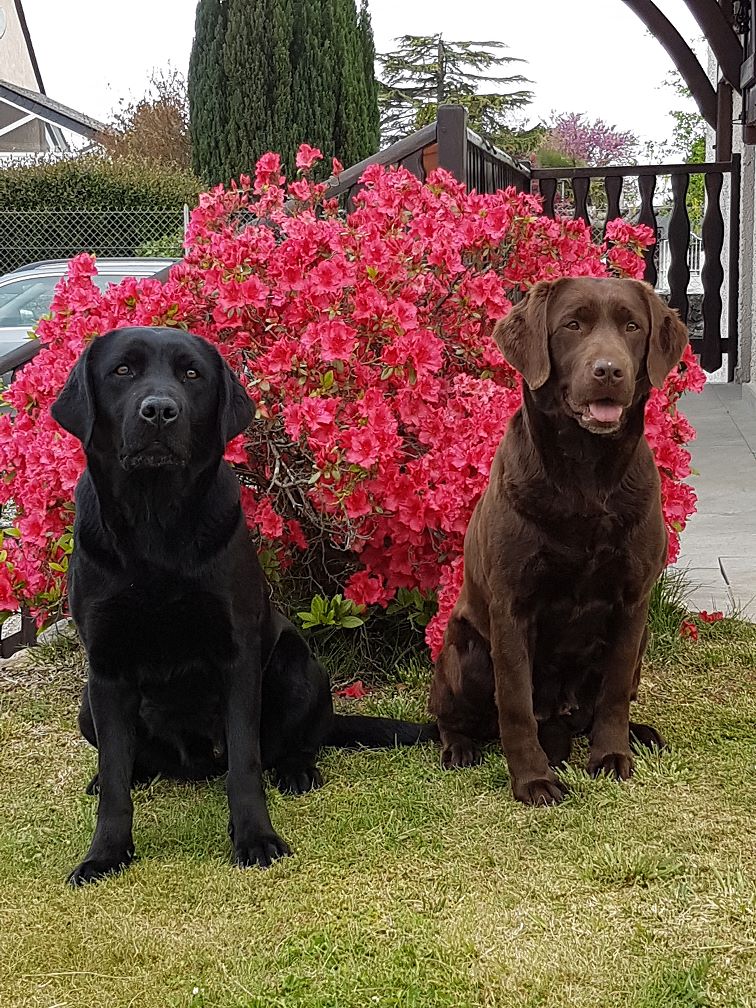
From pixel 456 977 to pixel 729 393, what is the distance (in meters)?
8.57

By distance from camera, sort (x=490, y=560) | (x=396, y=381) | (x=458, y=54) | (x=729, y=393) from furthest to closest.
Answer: (x=458, y=54), (x=729, y=393), (x=396, y=381), (x=490, y=560)

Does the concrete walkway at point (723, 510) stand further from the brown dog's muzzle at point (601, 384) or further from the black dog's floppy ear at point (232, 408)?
the black dog's floppy ear at point (232, 408)

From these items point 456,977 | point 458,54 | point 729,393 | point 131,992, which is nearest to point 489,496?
point 456,977

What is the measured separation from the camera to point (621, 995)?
212 cm

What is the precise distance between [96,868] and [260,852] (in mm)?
384

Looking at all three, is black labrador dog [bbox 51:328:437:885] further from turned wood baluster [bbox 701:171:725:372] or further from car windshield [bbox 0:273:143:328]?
car windshield [bbox 0:273:143:328]

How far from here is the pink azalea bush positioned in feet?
12.2

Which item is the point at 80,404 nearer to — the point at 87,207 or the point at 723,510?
the point at 723,510

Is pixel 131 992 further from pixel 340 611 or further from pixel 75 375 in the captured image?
pixel 340 611

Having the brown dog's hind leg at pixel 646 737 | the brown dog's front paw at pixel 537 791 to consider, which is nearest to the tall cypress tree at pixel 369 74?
the brown dog's hind leg at pixel 646 737

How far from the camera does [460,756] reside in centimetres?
335

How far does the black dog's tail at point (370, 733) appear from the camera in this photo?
3.48 m

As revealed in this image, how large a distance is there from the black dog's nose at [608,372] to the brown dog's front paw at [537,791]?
1.07m

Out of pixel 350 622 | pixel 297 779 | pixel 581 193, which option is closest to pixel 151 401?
pixel 297 779
